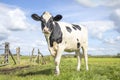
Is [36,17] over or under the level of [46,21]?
over

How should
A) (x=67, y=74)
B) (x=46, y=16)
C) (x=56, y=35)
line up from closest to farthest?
1. (x=67, y=74)
2. (x=46, y=16)
3. (x=56, y=35)

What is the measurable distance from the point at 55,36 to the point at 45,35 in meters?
0.45

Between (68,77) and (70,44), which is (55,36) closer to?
(70,44)

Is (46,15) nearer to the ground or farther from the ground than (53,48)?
Result: farther from the ground

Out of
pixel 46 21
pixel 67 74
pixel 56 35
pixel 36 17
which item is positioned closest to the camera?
pixel 67 74

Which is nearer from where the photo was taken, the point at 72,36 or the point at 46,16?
the point at 46,16

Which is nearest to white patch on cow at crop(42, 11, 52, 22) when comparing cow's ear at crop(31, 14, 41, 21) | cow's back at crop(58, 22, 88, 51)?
cow's ear at crop(31, 14, 41, 21)

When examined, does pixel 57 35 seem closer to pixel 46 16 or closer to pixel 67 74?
pixel 46 16

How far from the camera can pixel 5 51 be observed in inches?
1261

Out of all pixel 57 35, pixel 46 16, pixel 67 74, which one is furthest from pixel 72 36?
pixel 67 74

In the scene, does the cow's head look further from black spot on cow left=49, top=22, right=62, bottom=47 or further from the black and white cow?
black spot on cow left=49, top=22, right=62, bottom=47

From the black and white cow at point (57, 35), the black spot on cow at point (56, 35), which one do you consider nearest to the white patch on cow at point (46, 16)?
the black and white cow at point (57, 35)

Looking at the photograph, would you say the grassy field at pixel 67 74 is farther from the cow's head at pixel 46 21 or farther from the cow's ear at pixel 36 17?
the cow's ear at pixel 36 17

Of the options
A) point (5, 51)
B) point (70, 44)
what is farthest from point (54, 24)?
point (5, 51)
